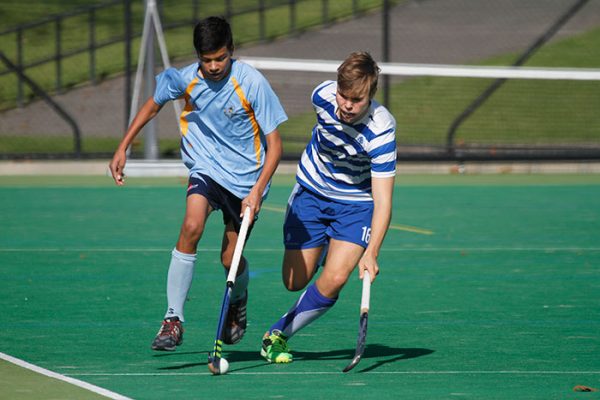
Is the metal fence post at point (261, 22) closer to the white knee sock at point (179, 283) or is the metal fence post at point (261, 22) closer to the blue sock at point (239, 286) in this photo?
the blue sock at point (239, 286)

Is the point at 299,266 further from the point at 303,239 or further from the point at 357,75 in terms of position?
the point at 357,75

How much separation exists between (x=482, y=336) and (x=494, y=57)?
65.2 ft

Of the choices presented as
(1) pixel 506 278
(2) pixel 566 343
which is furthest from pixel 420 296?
(2) pixel 566 343

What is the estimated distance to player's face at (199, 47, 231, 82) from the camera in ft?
22.4

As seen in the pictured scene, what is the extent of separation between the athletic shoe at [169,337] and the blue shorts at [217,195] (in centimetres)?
68

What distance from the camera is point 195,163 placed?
7.25m

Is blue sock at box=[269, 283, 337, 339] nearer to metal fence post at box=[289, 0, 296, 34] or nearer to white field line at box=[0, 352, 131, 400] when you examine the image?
white field line at box=[0, 352, 131, 400]

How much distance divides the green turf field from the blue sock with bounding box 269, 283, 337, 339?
178 millimetres

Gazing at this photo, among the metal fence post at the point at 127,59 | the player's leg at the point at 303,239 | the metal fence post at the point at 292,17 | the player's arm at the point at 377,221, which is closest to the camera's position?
the player's arm at the point at 377,221

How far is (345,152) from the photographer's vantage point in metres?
6.96

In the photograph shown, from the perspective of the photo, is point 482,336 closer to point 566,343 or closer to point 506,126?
point 566,343

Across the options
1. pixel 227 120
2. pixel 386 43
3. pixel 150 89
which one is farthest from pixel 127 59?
pixel 227 120

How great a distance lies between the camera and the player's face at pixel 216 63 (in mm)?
6820

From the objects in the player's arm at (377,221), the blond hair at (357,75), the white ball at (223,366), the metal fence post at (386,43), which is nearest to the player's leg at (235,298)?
the white ball at (223,366)
